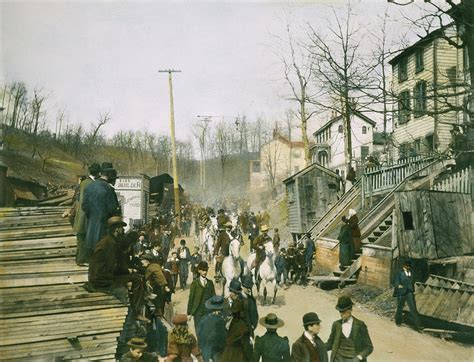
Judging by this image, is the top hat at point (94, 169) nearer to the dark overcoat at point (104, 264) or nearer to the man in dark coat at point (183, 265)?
the dark overcoat at point (104, 264)

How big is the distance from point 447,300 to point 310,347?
506 cm

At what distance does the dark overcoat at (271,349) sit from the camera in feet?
16.3

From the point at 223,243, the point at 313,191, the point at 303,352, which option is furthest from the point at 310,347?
the point at 313,191

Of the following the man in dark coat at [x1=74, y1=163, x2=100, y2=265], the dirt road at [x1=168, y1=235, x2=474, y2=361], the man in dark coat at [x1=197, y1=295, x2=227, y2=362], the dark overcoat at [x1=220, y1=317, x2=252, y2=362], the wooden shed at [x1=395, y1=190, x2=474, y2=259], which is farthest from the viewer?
the wooden shed at [x1=395, y1=190, x2=474, y2=259]

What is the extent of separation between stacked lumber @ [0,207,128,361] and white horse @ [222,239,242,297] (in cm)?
509

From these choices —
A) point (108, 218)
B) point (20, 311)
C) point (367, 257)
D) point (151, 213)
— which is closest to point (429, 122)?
point (367, 257)

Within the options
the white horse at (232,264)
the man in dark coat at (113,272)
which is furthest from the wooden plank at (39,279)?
the white horse at (232,264)

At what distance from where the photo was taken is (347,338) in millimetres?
5523

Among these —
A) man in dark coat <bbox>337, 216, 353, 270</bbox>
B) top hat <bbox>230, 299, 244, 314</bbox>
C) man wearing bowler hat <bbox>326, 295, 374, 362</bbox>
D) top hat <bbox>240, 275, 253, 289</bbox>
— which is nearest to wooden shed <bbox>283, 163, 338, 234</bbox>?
man in dark coat <bbox>337, 216, 353, 270</bbox>

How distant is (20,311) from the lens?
519 cm

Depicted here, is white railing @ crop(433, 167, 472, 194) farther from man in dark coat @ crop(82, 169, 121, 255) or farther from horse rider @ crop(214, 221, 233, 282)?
man in dark coat @ crop(82, 169, 121, 255)

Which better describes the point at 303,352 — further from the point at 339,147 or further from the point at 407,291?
the point at 339,147

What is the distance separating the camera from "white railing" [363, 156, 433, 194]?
563 inches

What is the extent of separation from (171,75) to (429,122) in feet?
53.1
